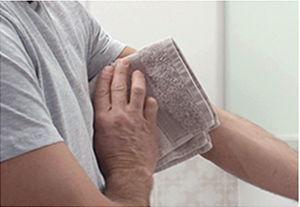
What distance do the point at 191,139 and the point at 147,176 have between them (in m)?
0.12

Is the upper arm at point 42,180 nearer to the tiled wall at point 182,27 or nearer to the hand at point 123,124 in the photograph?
the hand at point 123,124

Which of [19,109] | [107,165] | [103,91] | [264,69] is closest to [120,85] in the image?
[103,91]

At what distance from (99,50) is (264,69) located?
27.1 inches

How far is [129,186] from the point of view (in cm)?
69

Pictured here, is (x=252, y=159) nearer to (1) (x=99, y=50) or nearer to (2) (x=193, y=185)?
(1) (x=99, y=50)

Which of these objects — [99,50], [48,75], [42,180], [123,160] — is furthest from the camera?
[99,50]

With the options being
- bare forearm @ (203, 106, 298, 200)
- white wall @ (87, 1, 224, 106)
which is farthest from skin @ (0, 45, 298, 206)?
white wall @ (87, 1, 224, 106)

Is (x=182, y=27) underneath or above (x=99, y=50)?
underneath

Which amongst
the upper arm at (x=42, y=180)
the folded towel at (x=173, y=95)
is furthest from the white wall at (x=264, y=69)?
the upper arm at (x=42, y=180)

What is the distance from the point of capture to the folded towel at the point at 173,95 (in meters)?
0.77

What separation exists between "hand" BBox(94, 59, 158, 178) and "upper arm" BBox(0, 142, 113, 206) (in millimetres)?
178

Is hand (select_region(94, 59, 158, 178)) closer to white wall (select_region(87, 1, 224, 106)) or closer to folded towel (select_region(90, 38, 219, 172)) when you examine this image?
folded towel (select_region(90, 38, 219, 172))

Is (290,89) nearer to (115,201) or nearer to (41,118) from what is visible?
(115,201)

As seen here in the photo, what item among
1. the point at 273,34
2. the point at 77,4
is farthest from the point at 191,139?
the point at 273,34
